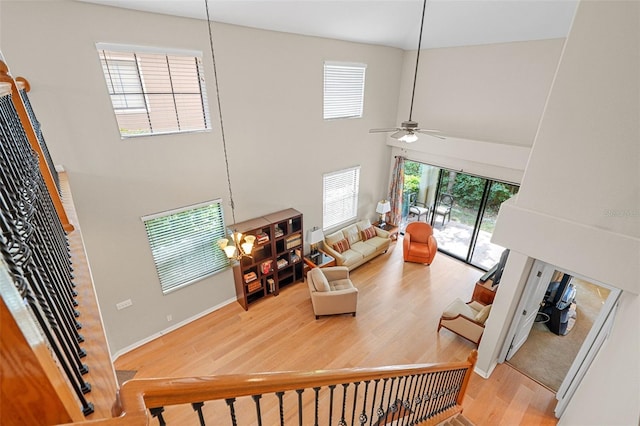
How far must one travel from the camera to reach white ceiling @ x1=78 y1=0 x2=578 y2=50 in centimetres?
406

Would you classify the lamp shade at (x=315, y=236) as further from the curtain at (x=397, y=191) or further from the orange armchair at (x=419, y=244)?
the curtain at (x=397, y=191)

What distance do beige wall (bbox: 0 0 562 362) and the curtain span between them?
2.00 feet

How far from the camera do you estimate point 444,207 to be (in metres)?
7.73

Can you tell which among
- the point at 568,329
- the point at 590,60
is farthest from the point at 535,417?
the point at 590,60

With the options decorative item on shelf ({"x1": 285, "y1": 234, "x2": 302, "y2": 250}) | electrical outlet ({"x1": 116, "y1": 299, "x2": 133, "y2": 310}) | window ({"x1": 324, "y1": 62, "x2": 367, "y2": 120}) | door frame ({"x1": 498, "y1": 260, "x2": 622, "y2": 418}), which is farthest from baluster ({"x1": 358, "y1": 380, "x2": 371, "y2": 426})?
window ({"x1": 324, "y1": 62, "x2": 367, "y2": 120})

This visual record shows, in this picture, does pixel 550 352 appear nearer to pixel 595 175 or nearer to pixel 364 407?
pixel 595 175

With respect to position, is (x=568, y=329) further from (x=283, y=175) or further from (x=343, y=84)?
(x=343, y=84)

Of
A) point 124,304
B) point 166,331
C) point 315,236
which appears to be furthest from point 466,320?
point 124,304

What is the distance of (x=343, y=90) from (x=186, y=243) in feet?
14.8

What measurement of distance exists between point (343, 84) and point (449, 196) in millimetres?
3826

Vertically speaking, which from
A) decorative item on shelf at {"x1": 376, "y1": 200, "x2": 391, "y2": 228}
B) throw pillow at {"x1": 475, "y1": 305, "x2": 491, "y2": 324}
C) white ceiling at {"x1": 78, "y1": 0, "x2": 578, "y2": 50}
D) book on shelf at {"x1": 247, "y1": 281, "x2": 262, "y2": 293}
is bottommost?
book on shelf at {"x1": 247, "y1": 281, "x2": 262, "y2": 293}

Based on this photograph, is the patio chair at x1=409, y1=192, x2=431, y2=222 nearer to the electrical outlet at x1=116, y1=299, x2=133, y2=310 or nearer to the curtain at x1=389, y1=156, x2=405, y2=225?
the curtain at x1=389, y1=156, x2=405, y2=225

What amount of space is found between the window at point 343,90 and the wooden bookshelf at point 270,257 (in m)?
2.45

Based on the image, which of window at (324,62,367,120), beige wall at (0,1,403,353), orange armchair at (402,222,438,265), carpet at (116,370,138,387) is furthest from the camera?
orange armchair at (402,222,438,265)
